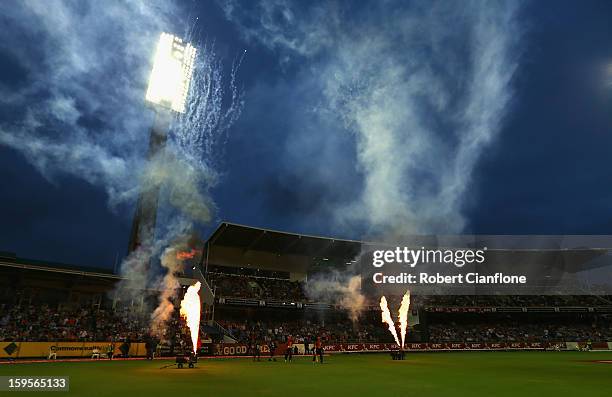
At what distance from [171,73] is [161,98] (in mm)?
3514

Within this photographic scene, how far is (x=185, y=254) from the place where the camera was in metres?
57.7

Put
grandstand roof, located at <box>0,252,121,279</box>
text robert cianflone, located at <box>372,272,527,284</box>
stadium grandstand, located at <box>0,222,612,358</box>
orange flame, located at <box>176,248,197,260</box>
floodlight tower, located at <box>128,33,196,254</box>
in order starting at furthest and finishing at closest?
text robert cianflone, located at <box>372,272,527,284</box>, orange flame, located at <box>176,248,197,260</box>, floodlight tower, located at <box>128,33,196,254</box>, stadium grandstand, located at <box>0,222,612,358</box>, grandstand roof, located at <box>0,252,121,279</box>

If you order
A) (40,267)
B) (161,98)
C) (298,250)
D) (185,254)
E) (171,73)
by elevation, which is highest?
(171,73)

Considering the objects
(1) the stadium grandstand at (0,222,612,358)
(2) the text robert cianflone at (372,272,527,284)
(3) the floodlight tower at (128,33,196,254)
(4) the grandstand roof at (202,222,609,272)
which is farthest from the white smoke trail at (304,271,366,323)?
(3) the floodlight tower at (128,33,196,254)

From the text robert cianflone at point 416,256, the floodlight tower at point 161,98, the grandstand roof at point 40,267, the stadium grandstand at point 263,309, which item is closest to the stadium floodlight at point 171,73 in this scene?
the floodlight tower at point 161,98

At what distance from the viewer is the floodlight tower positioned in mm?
52531

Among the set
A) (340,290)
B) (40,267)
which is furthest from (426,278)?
(40,267)

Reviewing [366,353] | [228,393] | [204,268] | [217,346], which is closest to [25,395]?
[228,393]

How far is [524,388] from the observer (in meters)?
15.7

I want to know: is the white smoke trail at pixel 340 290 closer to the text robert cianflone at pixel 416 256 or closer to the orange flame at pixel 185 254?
the text robert cianflone at pixel 416 256

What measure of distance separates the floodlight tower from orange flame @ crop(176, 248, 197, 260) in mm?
4107

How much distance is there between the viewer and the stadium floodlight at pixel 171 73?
171ft

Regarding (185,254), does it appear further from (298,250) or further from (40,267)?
(40,267)

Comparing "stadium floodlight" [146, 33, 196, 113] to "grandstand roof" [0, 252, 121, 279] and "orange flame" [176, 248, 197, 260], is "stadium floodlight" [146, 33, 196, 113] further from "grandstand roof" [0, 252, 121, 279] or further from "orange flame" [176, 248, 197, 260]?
"grandstand roof" [0, 252, 121, 279]
